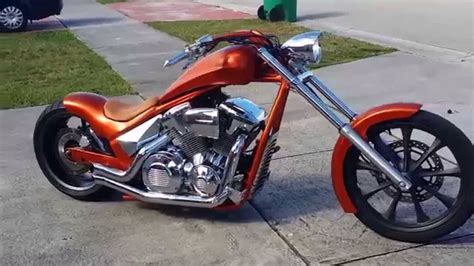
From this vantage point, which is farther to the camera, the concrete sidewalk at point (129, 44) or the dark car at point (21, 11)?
the dark car at point (21, 11)

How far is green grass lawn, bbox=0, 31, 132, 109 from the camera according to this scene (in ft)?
28.2

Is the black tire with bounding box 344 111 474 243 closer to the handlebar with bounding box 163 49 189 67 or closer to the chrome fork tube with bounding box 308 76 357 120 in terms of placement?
the chrome fork tube with bounding box 308 76 357 120

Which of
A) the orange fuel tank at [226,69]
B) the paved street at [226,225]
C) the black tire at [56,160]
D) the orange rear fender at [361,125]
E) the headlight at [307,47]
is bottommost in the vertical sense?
the paved street at [226,225]

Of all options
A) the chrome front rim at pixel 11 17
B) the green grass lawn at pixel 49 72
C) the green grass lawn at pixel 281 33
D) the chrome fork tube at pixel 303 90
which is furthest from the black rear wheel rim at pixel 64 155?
the chrome front rim at pixel 11 17

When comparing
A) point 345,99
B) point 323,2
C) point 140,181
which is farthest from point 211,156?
point 323,2

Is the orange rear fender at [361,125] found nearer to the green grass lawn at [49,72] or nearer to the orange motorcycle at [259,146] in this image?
the orange motorcycle at [259,146]

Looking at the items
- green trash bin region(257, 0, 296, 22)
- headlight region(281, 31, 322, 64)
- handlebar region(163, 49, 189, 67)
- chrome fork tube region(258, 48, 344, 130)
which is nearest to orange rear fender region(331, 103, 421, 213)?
chrome fork tube region(258, 48, 344, 130)

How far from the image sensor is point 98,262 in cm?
416

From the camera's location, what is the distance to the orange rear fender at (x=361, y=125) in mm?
4020

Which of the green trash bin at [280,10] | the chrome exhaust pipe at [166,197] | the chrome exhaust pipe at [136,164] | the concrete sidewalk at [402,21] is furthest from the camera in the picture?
the green trash bin at [280,10]

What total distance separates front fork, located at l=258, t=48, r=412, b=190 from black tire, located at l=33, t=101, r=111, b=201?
157 centimetres

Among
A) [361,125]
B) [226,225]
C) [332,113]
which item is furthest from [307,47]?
[226,225]

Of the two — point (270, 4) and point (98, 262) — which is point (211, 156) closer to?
point (98, 262)

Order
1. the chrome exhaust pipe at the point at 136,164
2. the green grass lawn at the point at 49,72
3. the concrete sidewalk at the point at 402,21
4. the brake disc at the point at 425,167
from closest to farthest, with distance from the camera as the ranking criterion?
the brake disc at the point at 425,167 → the chrome exhaust pipe at the point at 136,164 → the green grass lawn at the point at 49,72 → the concrete sidewalk at the point at 402,21
